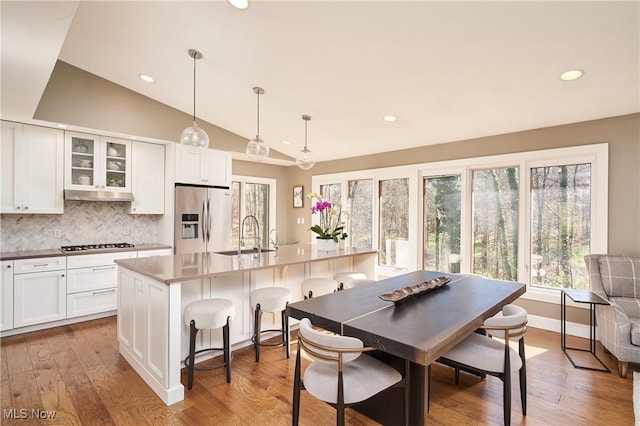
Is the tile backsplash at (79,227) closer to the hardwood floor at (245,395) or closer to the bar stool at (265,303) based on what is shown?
the hardwood floor at (245,395)

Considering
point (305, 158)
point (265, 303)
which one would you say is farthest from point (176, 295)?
point (305, 158)

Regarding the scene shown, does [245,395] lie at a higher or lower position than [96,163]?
lower

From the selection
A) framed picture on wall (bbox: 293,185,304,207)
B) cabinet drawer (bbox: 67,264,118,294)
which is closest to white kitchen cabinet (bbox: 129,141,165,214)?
cabinet drawer (bbox: 67,264,118,294)

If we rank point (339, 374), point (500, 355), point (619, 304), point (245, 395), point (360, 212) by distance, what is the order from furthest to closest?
point (360, 212)
point (619, 304)
point (245, 395)
point (500, 355)
point (339, 374)

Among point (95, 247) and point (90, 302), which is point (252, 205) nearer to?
point (95, 247)

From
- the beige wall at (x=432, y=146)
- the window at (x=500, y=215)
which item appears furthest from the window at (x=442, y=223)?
the beige wall at (x=432, y=146)

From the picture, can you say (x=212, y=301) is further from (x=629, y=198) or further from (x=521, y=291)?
(x=629, y=198)

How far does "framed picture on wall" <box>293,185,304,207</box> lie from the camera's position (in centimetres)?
655

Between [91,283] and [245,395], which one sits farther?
[91,283]

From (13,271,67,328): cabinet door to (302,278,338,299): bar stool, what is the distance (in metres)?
2.87

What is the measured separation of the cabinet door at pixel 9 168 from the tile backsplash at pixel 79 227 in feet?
1.11

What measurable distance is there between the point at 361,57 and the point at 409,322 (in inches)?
90.3

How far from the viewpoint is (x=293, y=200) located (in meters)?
6.74

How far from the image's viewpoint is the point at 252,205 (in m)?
6.29
